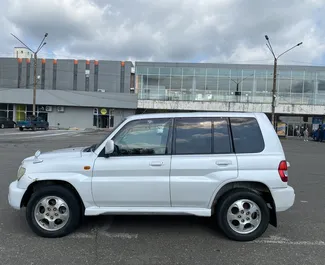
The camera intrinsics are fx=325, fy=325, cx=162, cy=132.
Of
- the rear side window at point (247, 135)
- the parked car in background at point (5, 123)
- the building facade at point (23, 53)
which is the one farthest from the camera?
the building facade at point (23, 53)

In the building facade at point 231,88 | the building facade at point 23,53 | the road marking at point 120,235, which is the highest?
the building facade at point 23,53

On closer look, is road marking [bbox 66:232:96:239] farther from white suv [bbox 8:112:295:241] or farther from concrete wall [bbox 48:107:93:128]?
concrete wall [bbox 48:107:93:128]

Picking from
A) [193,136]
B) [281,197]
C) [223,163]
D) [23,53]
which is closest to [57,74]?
[23,53]

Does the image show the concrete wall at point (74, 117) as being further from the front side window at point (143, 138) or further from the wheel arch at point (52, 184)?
the front side window at point (143, 138)

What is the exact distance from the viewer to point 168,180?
4.50 meters

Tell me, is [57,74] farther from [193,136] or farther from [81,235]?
[193,136]

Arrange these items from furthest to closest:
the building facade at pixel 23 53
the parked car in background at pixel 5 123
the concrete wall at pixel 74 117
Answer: the building facade at pixel 23 53
the concrete wall at pixel 74 117
the parked car in background at pixel 5 123

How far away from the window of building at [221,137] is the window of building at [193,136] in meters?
0.07

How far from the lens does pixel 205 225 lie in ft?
17.1

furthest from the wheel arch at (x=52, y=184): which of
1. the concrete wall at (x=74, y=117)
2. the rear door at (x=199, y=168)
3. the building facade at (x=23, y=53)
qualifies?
the building facade at (x=23, y=53)

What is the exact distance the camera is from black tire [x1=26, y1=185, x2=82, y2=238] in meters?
4.57

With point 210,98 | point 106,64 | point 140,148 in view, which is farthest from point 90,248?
point 106,64

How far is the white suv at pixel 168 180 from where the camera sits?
4508 mm

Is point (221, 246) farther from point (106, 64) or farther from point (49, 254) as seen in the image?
point (106, 64)
